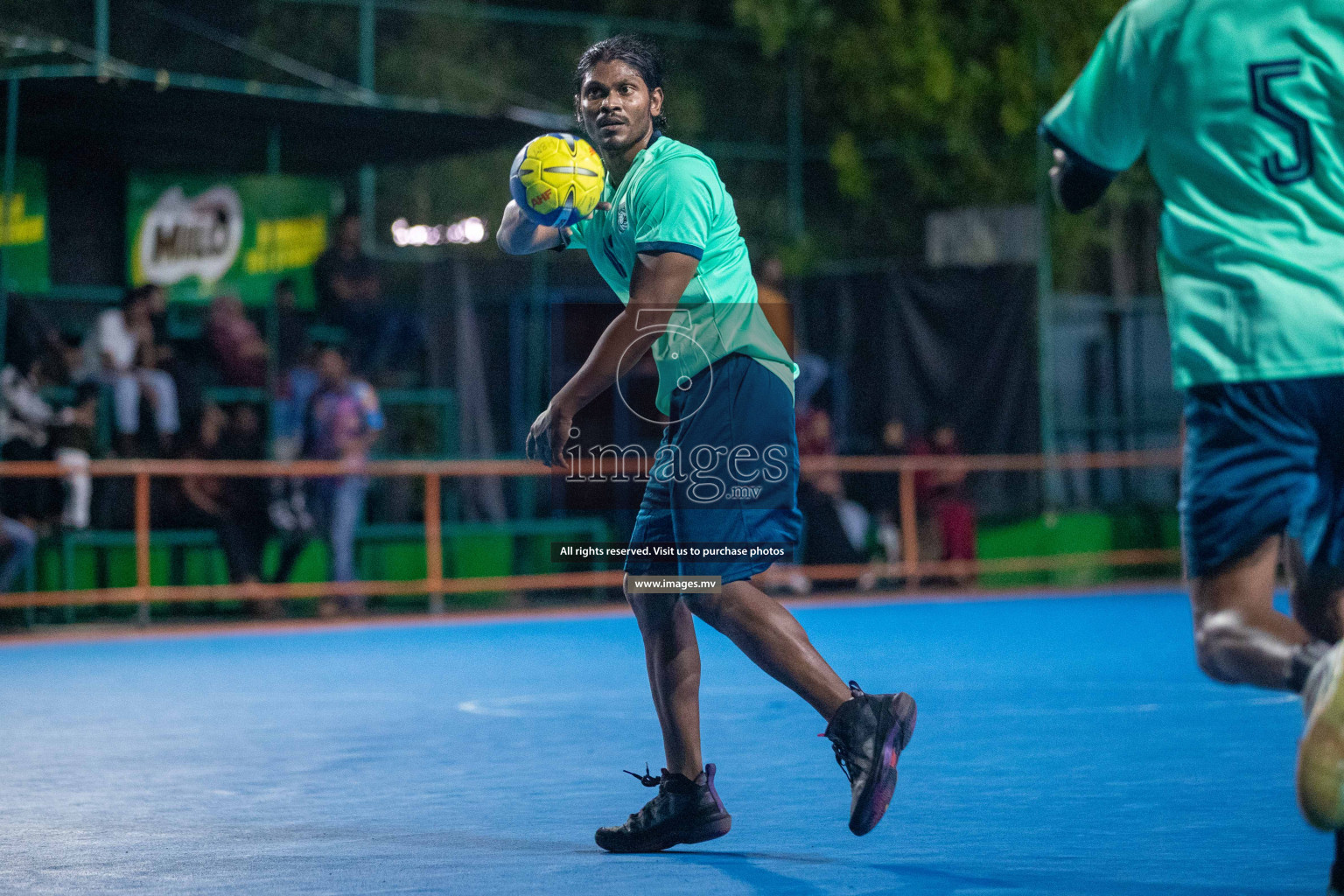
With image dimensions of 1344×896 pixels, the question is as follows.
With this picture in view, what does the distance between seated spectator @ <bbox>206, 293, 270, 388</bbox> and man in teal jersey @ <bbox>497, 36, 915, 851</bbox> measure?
1145 cm

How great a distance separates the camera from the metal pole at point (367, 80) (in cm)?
1820

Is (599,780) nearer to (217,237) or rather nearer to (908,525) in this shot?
(217,237)

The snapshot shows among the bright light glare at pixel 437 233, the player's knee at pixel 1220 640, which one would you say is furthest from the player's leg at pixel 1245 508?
the bright light glare at pixel 437 233

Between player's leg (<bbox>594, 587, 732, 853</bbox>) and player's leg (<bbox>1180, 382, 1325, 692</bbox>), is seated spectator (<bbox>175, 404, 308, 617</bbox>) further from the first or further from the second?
player's leg (<bbox>1180, 382, 1325, 692</bbox>)

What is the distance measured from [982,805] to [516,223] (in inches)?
87.0

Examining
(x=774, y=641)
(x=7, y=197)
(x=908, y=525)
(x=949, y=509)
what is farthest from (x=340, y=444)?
(x=774, y=641)

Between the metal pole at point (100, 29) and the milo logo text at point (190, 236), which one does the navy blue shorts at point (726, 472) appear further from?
→ the metal pole at point (100, 29)

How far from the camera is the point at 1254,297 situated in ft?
12.3

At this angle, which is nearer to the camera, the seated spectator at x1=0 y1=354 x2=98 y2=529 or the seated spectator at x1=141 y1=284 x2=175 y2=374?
the seated spectator at x1=0 y1=354 x2=98 y2=529

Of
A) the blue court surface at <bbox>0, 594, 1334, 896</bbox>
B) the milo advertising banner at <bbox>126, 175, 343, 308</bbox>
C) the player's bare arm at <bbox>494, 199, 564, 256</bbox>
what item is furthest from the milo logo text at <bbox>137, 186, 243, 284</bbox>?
the player's bare arm at <bbox>494, 199, 564, 256</bbox>

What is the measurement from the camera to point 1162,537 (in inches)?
774

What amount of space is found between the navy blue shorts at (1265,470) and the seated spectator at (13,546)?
1164 cm

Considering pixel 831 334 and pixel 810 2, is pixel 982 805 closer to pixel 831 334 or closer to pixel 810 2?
pixel 831 334

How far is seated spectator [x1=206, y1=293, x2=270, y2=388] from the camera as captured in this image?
16.0 metres
